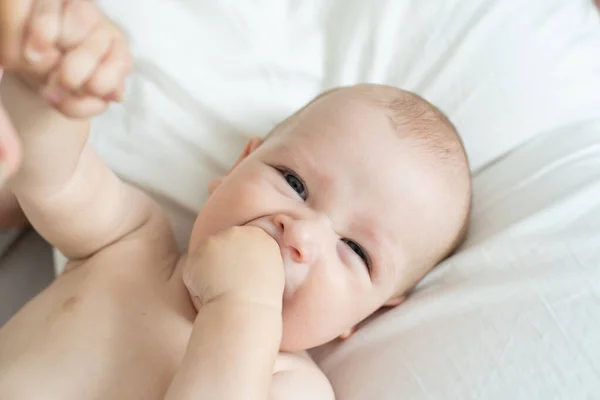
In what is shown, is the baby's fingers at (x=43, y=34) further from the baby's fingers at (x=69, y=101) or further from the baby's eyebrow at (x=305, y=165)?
the baby's eyebrow at (x=305, y=165)

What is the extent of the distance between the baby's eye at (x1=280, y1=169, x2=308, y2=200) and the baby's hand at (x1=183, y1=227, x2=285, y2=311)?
15 cm

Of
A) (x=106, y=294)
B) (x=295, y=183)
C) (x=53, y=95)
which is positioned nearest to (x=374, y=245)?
(x=295, y=183)

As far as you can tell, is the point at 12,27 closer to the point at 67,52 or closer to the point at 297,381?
→ the point at 67,52

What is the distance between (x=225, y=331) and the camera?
628 millimetres

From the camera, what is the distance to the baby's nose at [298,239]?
72cm

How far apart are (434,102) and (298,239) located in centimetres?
51

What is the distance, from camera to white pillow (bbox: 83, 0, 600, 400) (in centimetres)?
81

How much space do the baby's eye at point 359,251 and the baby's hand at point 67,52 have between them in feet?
1.32

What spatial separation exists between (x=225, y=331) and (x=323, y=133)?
33 cm

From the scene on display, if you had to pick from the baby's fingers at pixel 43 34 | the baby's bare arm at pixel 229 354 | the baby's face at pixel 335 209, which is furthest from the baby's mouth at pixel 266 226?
the baby's fingers at pixel 43 34

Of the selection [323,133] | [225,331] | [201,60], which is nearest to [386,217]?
[323,133]

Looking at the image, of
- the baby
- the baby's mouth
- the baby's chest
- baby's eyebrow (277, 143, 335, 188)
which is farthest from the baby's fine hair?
the baby's chest

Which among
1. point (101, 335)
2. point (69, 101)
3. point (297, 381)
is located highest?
point (69, 101)

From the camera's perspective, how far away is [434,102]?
1104 mm
